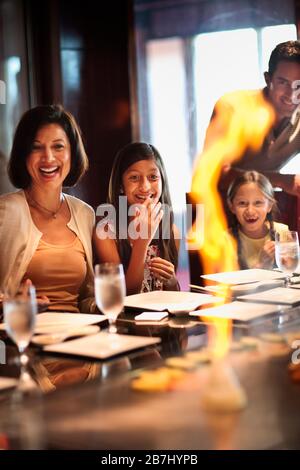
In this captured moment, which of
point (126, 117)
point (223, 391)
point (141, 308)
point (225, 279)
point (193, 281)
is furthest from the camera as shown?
point (126, 117)

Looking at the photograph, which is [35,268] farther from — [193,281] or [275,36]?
[275,36]

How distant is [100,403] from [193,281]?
272cm

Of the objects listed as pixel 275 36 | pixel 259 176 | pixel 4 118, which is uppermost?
pixel 275 36

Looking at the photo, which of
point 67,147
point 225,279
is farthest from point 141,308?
point 67,147

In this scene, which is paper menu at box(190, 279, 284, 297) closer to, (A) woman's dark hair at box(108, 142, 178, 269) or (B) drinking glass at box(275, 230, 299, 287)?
(B) drinking glass at box(275, 230, 299, 287)

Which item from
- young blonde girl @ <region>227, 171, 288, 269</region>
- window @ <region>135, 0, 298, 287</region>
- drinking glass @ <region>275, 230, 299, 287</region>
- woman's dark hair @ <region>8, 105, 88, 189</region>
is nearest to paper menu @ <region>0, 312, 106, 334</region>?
drinking glass @ <region>275, 230, 299, 287</region>

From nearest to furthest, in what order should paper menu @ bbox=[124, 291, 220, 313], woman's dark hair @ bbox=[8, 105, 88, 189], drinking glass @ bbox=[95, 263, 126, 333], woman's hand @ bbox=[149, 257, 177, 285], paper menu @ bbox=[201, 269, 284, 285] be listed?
drinking glass @ bbox=[95, 263, 126, 333]
paper menu @ bbox=[124, 291, 220, 313]
paper menu @ bbox=[201, 269, 284, 285]
woman's hand @ bbox=[149, 257, 177, 285]
woman's dark hair @ bbox=[8, 105, 88, 189]

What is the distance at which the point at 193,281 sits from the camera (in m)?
3.86

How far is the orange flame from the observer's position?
3967mm

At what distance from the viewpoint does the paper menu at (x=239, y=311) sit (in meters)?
1.79

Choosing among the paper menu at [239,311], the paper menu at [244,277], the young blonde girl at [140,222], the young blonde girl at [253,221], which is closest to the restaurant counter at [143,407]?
the paper menu at [239,311]

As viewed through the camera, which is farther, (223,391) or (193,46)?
(193,46)

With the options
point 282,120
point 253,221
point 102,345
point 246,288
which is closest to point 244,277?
point 246,288

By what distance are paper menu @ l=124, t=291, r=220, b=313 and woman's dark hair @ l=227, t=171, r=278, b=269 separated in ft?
5.44
